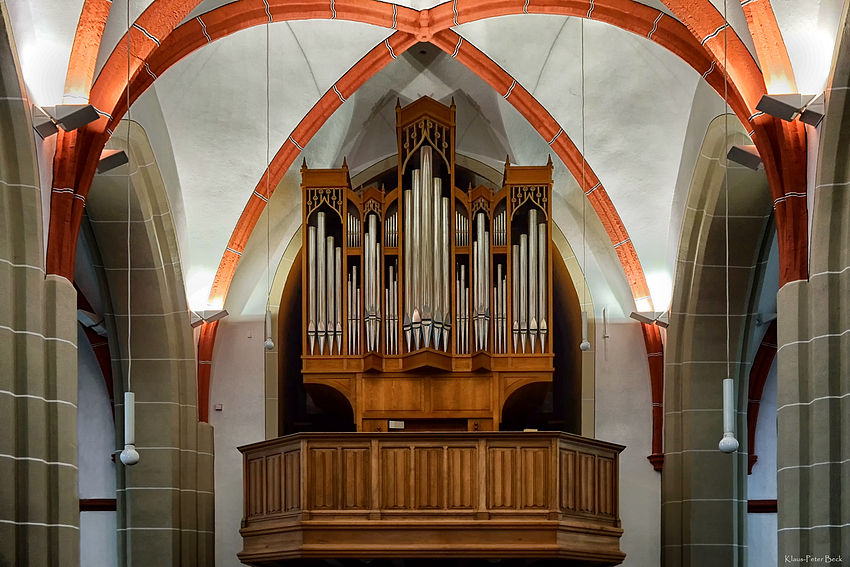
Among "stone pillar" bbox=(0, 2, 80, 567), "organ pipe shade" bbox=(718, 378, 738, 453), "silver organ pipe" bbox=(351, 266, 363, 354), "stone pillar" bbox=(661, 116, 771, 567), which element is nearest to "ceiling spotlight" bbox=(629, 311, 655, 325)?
"stone pillar" bbox=(661, 116, 771, 567)

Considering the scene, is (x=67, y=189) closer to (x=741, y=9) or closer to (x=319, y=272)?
(x=319, y=272)

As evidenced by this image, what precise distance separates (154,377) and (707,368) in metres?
5.96

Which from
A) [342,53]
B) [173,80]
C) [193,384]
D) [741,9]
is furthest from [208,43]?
[741,9]

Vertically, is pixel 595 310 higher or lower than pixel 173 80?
lower

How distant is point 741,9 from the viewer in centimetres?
1083

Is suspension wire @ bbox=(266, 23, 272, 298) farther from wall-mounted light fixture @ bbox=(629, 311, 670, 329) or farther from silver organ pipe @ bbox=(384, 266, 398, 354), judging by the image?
wall-mounted light fixture @ bbox=(629, 311, 670, 329)

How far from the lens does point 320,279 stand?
13.9m

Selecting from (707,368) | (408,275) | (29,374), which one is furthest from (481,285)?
(29,374)

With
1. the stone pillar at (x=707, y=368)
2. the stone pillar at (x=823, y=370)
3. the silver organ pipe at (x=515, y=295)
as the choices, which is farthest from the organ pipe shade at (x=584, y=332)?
the stone pillar at (x=823, y=370)

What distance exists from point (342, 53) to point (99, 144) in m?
3.92

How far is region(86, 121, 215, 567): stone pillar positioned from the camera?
1345 centimetres

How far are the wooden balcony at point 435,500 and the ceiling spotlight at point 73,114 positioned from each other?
12.3ft

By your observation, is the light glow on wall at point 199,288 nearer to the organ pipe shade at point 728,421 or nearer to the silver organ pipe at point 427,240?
the silver organ pipe at point 427,240

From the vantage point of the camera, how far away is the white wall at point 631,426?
46.6 ft
